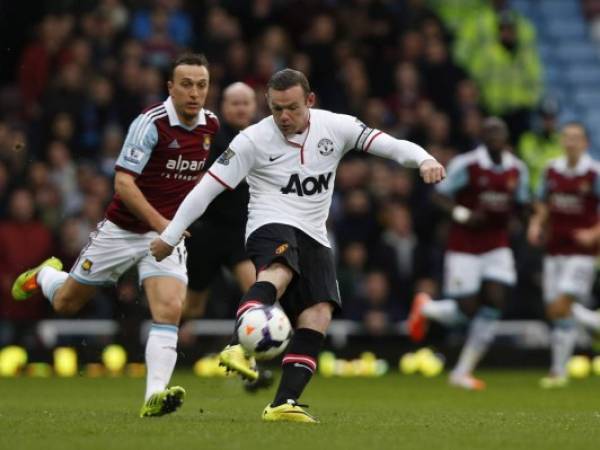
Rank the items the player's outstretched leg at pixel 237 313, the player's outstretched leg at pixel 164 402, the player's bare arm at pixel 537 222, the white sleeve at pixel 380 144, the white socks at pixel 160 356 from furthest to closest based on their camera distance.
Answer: the player's bare arm at pixel 537 222
the white socks at pixel 160 356
the player's outstretched leg at pixel 164 402
the white sleeve at pixel 380 144
the player's outstretched leg at pixel 237 313

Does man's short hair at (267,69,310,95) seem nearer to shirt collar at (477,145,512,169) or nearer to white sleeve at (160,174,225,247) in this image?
white sleeve at (160,174,225,247)

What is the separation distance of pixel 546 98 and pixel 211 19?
5.99 meters

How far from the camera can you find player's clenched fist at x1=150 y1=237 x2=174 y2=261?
957cm

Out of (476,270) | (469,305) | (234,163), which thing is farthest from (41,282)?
(469,305)

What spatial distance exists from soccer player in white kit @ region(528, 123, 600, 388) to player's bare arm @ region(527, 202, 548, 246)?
0.01m

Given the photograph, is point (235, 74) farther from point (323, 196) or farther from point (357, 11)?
point (323, 196)

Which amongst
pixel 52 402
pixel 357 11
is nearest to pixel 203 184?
pixel 52 402

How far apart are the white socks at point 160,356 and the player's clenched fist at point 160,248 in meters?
0.88

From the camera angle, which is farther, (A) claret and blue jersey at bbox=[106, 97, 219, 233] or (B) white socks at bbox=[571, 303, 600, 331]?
(B) white socks at bbox=[571, 303, 600, 331]

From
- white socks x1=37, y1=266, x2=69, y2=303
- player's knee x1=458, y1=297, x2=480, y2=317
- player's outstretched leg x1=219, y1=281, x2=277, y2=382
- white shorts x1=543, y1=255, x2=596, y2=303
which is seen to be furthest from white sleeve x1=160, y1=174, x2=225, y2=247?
white shorts x1=543, y1=255, x2=596, y2=303

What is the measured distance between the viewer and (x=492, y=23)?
23.0m

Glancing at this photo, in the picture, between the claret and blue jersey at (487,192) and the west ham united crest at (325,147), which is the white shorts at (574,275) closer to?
the claret and blue jersey at (487,192)

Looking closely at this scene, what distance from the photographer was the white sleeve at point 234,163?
31.3ft

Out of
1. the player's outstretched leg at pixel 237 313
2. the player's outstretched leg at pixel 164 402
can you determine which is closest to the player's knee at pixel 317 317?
the player's outstretched leg at pixel 237 313
